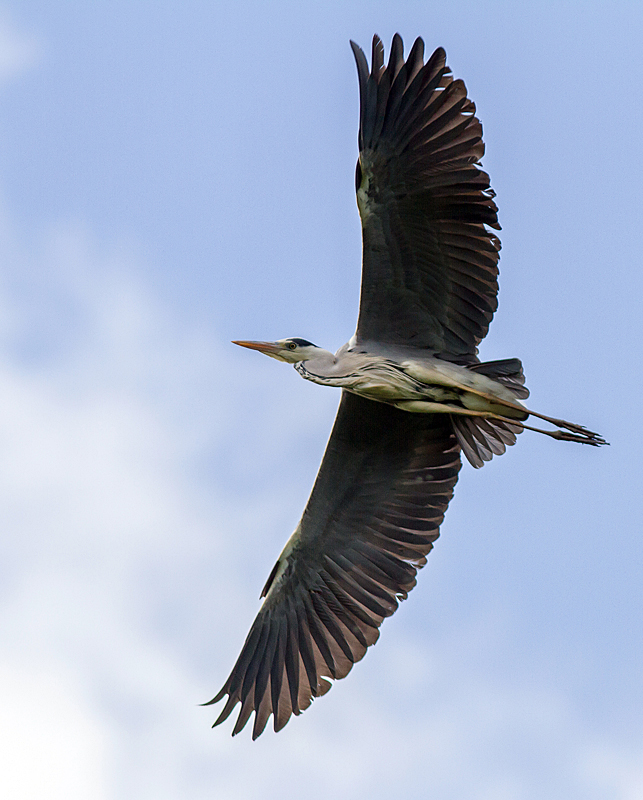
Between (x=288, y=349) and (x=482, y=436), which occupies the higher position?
(x=482, y=436)

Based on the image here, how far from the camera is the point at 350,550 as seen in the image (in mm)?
10133

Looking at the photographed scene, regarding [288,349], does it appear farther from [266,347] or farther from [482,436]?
[482,436]

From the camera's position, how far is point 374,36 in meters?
8.63

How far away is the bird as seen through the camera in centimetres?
867

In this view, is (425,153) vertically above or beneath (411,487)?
above

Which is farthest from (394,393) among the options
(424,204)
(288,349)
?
(424,204)

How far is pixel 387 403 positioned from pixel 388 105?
2.24 metres

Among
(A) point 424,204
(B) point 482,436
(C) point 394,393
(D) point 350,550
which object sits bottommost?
(D) point 350,550

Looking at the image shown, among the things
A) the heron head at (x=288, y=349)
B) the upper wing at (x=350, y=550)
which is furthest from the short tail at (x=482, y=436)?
the heron head at (x=288, y=349)

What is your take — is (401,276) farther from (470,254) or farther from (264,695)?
(264,695)

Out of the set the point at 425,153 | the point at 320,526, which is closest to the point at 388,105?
the point at 425,153

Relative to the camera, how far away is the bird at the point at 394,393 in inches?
341

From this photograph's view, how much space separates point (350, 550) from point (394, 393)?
1612mm

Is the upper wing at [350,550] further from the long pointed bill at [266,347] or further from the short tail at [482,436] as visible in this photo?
the long pointed bill at [266,347]
